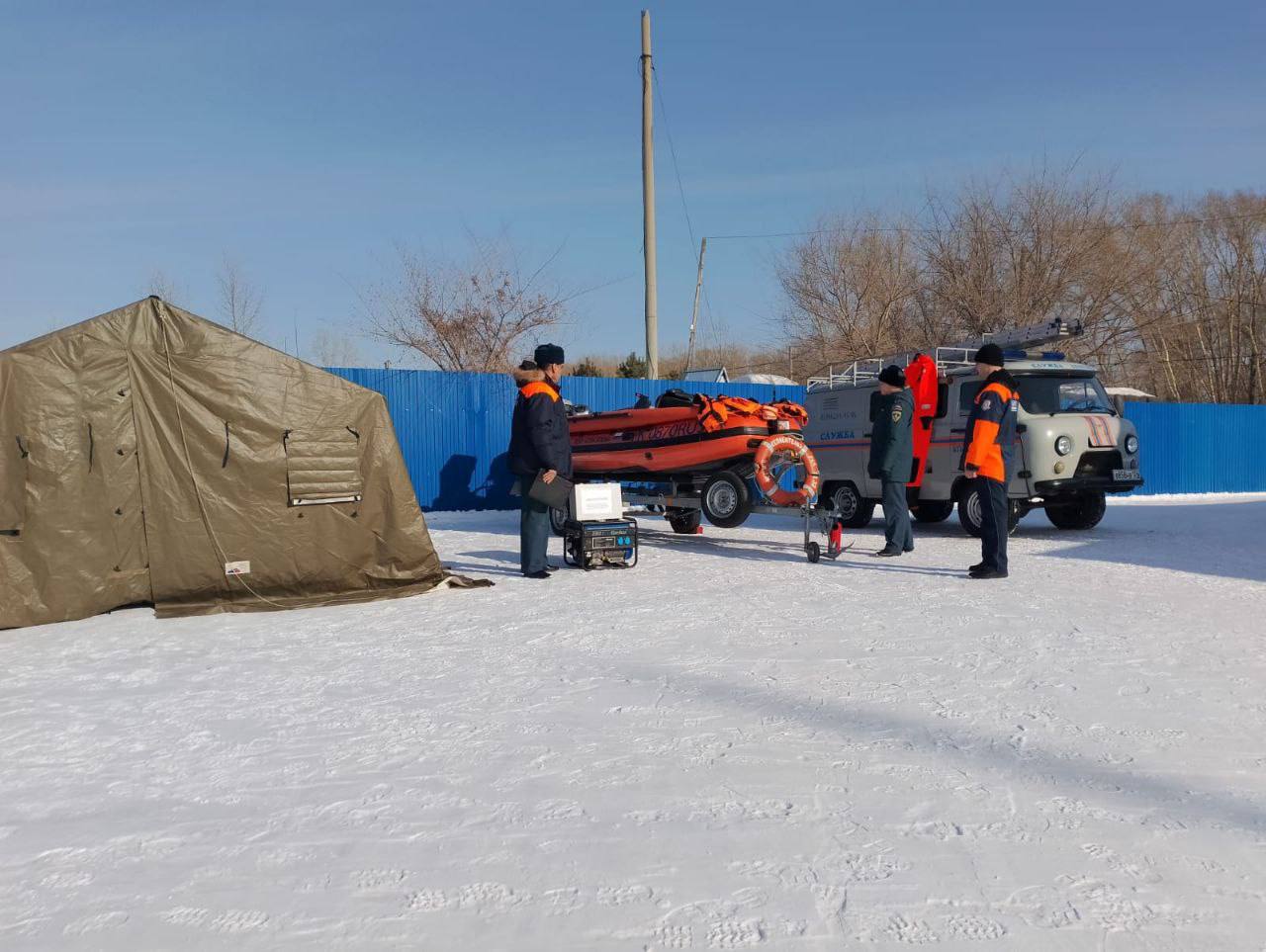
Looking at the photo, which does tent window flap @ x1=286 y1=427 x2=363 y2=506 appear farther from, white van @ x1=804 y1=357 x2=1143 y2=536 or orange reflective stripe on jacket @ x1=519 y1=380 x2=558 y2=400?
white van @ x1=804 y1=357 x2=1143 y2=536

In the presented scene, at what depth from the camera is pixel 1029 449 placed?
1166 cm

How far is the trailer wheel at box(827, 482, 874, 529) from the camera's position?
14078mm

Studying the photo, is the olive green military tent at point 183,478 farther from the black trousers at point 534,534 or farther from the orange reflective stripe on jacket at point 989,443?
the orange reflective stripe on jacket at point 989,443

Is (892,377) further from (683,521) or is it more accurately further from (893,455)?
(683,521)

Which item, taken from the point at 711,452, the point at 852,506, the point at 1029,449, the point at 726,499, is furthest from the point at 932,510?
the point at 711,452

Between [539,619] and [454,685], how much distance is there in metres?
1.87

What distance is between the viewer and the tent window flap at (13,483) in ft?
23.6

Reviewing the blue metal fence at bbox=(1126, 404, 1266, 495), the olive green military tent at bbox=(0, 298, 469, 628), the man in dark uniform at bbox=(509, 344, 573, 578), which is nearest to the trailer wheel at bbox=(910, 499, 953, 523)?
the man in dark uniform at bbox=(509, 344, 573, 578)

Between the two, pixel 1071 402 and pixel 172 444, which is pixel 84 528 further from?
pixel 1071 402

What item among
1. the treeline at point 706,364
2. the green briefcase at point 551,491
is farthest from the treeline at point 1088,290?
the green briefcase at point 551,491

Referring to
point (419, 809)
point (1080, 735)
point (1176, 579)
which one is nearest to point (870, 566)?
point (1176, 579)

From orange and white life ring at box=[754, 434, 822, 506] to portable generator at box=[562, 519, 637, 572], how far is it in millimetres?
1782

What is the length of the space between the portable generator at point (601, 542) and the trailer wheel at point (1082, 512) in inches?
249

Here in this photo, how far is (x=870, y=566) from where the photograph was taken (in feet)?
32.5
